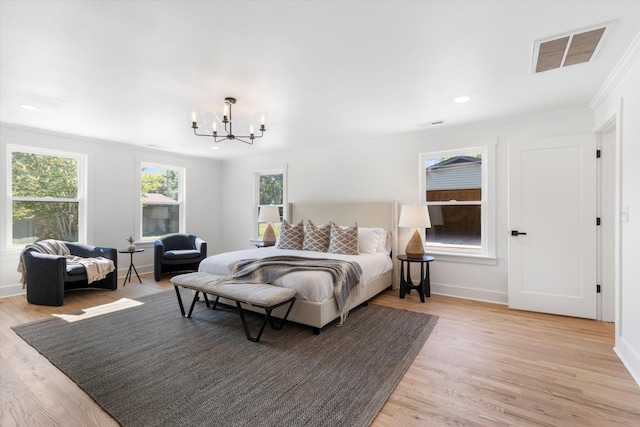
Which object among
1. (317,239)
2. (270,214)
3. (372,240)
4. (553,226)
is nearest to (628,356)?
(553,226)

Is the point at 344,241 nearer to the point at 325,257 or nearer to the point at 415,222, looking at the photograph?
the point at 325,257

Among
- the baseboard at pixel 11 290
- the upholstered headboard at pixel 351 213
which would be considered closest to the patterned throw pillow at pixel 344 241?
the upholstered headboard at pixel 351 213

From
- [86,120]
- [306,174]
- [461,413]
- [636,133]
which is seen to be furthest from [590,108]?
[86,120]

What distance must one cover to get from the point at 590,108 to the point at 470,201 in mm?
1618

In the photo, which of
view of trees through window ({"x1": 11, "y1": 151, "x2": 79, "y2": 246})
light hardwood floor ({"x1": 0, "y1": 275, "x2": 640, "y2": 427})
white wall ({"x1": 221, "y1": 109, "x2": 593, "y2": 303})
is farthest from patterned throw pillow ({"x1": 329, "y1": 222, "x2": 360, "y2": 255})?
view of trees through window ({"x1": 11, "y1": 151, "x2": 79, "y2": 246})

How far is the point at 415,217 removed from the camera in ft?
13.0

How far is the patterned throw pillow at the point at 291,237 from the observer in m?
4.68

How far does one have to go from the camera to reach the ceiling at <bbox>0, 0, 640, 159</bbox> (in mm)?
1753

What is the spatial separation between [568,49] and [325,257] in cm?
303

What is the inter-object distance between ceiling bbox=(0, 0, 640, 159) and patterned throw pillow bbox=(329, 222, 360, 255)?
1.55 m

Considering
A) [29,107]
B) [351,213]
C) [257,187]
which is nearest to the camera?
[29,107]

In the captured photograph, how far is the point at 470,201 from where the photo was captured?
165 inches

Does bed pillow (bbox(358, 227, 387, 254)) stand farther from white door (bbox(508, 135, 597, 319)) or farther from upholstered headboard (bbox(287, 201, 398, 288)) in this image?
white door (bbox(508, 135, 597, 319))

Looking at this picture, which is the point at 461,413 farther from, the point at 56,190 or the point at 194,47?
the point at 56,190
